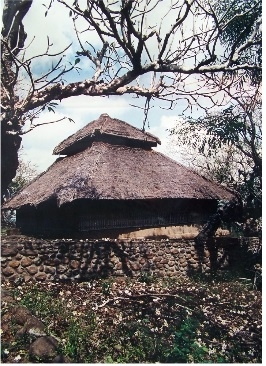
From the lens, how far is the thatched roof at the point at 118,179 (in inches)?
468

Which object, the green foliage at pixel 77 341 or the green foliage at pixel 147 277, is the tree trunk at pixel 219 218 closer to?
the green foliage at pixel 147 277

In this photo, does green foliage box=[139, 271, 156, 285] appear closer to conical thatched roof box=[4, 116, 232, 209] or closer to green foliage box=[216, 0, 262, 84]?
conical thatched roof box=[4, 116, 232, 209]

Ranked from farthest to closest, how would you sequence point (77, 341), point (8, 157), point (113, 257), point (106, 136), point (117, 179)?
1. point (106, 136)
2. point (117, 179)
3. point (113, 257)
4. point (77, 341)
5. point (8, 157)

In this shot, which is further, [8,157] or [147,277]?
[147,277]

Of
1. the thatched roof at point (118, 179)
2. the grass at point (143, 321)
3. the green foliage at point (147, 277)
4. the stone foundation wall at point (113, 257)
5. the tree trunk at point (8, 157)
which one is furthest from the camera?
the thatched roof at point (118, 179)

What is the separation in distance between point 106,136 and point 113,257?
7.07 metres

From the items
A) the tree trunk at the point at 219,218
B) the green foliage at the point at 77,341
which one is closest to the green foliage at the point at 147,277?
the tree trunk at the point at 219,218

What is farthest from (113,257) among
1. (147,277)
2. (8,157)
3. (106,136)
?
(106,136)

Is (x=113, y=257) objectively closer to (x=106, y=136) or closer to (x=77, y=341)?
(x=77, y=341)

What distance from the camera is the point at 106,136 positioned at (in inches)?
585

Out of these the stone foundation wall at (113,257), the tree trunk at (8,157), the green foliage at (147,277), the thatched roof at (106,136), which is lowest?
the green foliage at (147,277)

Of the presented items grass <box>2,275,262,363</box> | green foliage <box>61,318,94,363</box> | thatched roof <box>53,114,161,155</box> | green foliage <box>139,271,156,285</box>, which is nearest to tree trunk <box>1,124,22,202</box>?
grass <box>2,275,262,363</box>

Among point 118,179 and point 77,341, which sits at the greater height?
point 118,179

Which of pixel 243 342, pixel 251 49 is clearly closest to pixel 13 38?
pixel 251 49
